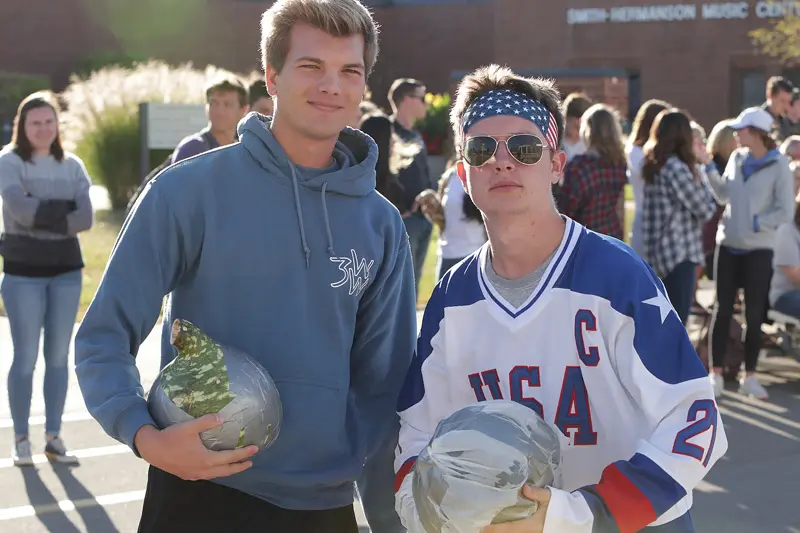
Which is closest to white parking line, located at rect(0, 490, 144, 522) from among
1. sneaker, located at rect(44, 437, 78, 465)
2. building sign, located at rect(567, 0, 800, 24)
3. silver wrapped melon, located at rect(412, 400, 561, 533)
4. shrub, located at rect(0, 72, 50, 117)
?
sneaker, located at rect(44, 437, 78, 465)

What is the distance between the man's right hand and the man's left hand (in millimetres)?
616

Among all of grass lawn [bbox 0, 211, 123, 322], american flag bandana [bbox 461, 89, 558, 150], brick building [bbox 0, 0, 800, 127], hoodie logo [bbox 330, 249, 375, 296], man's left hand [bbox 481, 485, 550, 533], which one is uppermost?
brick building [bbox 0, 0, 800, 127]

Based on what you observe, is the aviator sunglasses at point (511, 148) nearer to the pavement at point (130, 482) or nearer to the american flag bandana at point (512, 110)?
the american flag bandana at point (512, 110)

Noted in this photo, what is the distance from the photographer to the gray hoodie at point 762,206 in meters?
8.88

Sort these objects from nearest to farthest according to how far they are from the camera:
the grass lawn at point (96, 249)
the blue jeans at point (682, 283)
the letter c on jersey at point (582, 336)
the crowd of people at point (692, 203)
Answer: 1. the letter c on jersey at point (582, 336)
2. the crowd of people at point (692, 203)
3. the blue jeans at point (682, 283)
4. the grass lawn at point (96, 249)

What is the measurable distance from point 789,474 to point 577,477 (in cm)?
470

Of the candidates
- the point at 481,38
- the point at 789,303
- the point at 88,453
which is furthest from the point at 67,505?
the point at 481,38

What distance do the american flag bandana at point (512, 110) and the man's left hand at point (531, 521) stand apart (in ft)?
3.01

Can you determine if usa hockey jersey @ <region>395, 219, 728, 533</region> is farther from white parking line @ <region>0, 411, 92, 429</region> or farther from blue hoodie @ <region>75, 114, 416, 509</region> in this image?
white parking line @ <region>0, 411, 92, 429</region>

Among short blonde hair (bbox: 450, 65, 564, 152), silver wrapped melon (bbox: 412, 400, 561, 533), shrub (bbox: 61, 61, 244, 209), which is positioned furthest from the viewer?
shrub (bbox: 61, 61, 244, 209)

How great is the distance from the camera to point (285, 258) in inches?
117

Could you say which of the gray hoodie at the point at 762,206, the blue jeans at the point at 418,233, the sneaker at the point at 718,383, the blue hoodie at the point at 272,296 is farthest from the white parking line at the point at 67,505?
the gray hoodie at the point at 762,206

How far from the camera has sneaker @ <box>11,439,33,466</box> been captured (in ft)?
23.1

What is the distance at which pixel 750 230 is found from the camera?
8.88 metres
